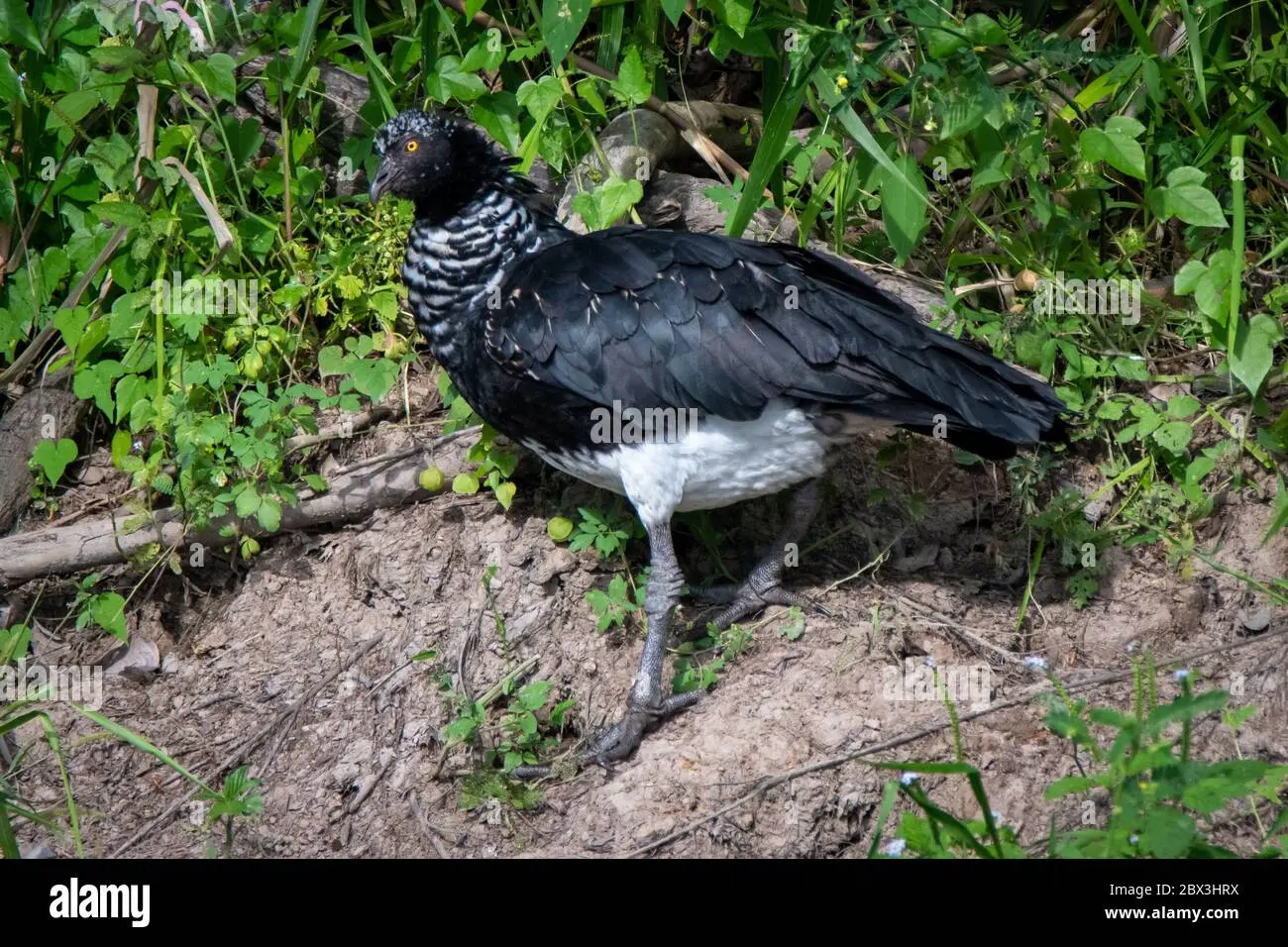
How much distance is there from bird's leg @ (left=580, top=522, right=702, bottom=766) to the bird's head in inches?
47.0

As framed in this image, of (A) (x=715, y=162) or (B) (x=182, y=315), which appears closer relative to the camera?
(B) (x=182, y=315)

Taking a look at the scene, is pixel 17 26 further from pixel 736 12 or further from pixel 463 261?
pixel 736 12

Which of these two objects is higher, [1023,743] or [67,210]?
[67,210]

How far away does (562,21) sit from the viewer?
4.10m

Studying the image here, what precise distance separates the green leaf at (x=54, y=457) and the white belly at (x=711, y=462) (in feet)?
6.03

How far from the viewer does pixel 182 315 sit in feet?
14.7

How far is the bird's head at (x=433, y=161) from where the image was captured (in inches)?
158

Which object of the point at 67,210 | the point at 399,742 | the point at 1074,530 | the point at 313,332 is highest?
the point at 67,210

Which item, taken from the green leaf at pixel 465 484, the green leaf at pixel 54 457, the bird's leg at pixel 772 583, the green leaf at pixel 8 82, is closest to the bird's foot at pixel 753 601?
the bird's leg at pixel 772 583

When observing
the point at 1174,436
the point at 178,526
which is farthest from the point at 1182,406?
the point at 178,526

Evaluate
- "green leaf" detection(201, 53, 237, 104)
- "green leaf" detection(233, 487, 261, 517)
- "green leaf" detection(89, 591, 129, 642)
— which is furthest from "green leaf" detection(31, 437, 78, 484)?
"green leaf" detection(201, 53, 237, 104)
